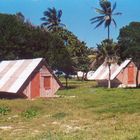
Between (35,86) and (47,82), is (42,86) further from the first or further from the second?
(35,86)

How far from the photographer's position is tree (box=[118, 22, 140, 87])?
226ft

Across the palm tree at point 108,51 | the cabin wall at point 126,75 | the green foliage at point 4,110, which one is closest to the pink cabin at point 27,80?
the green foliage at point 4,110

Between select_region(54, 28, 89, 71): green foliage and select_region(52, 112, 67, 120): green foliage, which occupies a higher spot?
select_region(54, 28, 89, 71): green foliage

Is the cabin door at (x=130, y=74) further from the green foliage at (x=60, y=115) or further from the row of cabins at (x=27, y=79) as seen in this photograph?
the green foliage at (x=60, y=115)

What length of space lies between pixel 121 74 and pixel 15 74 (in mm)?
30902

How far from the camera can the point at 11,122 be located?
25953 mm

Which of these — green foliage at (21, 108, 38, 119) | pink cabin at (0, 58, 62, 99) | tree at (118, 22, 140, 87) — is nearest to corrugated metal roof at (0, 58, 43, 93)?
pink cabin at (0, 58, 62, 99)

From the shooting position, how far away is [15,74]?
141ft

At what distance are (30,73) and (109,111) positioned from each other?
14.6 metres

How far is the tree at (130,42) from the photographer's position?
226 feet

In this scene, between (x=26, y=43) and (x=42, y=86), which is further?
(x=26, y=43)

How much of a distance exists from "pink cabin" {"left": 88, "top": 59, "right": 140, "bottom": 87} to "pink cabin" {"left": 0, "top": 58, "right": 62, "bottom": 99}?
84.7ft

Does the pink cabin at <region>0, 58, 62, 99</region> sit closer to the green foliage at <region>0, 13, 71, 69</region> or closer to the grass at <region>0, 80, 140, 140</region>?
the grass at <region>0, 80, 140, 140</region>

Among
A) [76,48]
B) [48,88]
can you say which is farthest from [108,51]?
[48,88]
